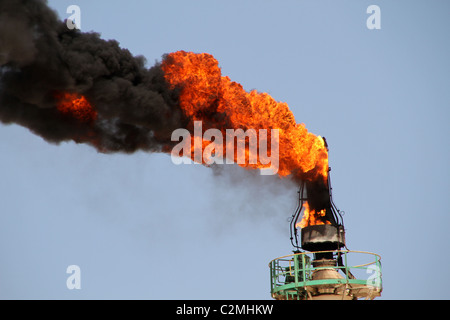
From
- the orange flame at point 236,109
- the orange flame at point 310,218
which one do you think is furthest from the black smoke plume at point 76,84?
the orange flame at point 310,218

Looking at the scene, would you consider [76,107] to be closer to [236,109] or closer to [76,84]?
[76,84]

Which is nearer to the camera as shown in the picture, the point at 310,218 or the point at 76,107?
the point at 76,107

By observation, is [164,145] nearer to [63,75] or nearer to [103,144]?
[103,144]

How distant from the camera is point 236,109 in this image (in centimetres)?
3941

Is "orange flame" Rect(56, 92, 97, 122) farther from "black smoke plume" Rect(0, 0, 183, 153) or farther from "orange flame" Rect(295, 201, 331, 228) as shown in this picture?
"orange flame" Rect(295, 201, 331, 228)

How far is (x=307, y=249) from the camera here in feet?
130

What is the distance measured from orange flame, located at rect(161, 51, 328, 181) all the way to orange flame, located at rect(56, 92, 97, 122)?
4.33 meters

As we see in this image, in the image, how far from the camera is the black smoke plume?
98.7ft

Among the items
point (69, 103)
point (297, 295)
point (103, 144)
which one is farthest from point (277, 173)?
point (69, 103)

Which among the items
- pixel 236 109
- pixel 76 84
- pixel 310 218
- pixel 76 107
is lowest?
pixel 310 218

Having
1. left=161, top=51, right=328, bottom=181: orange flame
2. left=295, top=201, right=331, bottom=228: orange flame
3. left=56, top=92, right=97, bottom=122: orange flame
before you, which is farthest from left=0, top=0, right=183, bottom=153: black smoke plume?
left=295, top=201, right=331, bottom=228: orange flame

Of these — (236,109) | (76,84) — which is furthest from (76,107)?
(236,109)

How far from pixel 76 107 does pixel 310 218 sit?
45.1 ft

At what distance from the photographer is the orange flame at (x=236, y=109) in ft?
122
